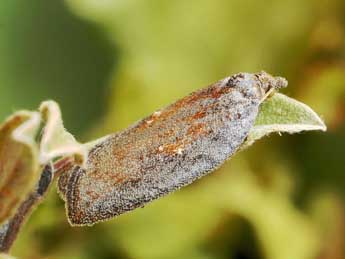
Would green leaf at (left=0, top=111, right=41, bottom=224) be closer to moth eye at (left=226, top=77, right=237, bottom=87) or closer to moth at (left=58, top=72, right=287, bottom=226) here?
moth at (left=58, top=72, right=287, bottom=226)

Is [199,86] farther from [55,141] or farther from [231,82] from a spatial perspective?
[55,141]

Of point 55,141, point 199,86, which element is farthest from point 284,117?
point 199,86

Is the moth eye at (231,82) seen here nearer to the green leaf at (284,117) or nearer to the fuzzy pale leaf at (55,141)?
the green leaf at (284,117)

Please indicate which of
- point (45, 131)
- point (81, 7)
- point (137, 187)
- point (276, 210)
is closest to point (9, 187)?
point (45, 131)

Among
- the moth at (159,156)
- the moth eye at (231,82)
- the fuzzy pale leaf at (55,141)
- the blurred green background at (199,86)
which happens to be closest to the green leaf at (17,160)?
the fuzzy pale leaf at (55,141)

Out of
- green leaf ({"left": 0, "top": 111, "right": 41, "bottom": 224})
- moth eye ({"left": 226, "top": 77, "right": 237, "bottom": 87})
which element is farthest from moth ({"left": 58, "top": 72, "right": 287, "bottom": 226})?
green leaf ({"left": 0, "top": 111, "right": 41, "bottom": 224})

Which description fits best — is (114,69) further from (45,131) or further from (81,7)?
(45,131)

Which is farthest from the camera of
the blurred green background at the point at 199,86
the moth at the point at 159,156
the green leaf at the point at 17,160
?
the blurred green background at the point at 199,86
